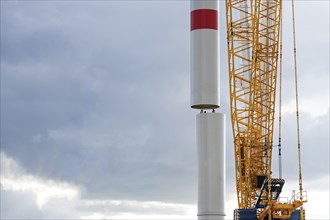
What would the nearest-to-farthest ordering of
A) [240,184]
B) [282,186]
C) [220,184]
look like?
1. [220,184]
2. [282,186]
3. [240,184]

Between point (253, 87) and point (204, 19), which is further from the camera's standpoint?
point (253, 87)

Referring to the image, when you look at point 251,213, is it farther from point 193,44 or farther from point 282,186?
point 193,44

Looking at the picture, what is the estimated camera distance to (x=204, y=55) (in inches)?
2226

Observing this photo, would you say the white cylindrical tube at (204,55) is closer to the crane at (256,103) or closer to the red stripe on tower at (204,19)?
the red stripe on tower at (204,19)

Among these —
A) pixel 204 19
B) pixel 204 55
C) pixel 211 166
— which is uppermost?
pixel 204 19

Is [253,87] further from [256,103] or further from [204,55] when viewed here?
[204,55]

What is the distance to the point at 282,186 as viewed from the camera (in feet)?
338

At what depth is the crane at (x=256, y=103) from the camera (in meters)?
103

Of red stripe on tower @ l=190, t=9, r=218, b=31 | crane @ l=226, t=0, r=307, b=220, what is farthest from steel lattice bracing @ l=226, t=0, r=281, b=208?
red stripe on tower @ l=190, t=9, r=218, b=31

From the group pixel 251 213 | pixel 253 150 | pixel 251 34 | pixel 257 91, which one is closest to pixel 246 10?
pixel 251 34

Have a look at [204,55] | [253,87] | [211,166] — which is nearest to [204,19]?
[204,55]

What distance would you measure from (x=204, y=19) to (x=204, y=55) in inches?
105

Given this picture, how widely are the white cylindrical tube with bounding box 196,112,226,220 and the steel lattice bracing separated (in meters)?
49.5

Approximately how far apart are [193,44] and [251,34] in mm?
49318
